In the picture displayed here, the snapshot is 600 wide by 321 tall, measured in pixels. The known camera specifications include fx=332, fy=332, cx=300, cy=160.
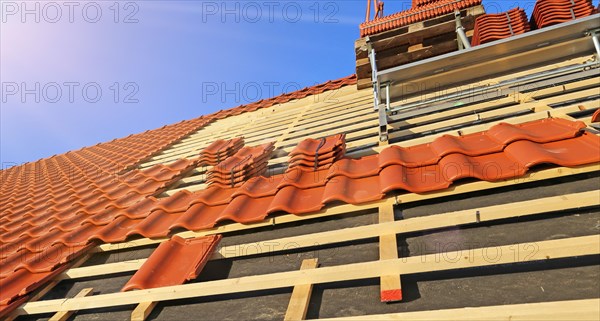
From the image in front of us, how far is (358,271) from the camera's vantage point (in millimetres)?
1979

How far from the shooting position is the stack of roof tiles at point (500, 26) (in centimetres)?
529

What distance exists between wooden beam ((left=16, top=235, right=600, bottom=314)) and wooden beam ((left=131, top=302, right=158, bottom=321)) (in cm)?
5

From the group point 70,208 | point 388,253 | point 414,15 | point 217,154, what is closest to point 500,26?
point 414,15

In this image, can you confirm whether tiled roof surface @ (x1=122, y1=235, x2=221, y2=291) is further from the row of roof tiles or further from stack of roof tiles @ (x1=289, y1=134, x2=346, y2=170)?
stack of roof tiles @ (x1=289, y1=134, x2=346, y2=170)

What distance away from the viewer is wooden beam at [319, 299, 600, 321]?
55.0 inches

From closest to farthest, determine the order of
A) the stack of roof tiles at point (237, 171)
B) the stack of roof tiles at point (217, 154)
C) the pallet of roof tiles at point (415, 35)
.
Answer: the stack of roof tiles at point (237, 171) → the stack of roof tiles at point (217, 154) → the pallet of roof tiles at point (415, 35)

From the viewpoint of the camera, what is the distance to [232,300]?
7.43 ft

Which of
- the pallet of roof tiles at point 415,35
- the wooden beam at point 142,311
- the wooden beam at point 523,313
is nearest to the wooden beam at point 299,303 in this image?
the wooden beam at point 523,313

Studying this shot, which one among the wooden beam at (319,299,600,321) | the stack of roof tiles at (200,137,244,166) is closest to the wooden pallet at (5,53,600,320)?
the wooden beam at (319,299,600,321)

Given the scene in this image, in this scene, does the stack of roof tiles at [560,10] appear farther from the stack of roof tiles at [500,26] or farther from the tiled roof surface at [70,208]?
the tiled roof surface at [70,208]

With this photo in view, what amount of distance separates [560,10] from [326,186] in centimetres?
503

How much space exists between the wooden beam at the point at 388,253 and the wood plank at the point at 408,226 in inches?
2.1

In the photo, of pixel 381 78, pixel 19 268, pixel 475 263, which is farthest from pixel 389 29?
pixel 19 268

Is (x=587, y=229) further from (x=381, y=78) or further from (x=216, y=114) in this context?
(x=216, y=114)
